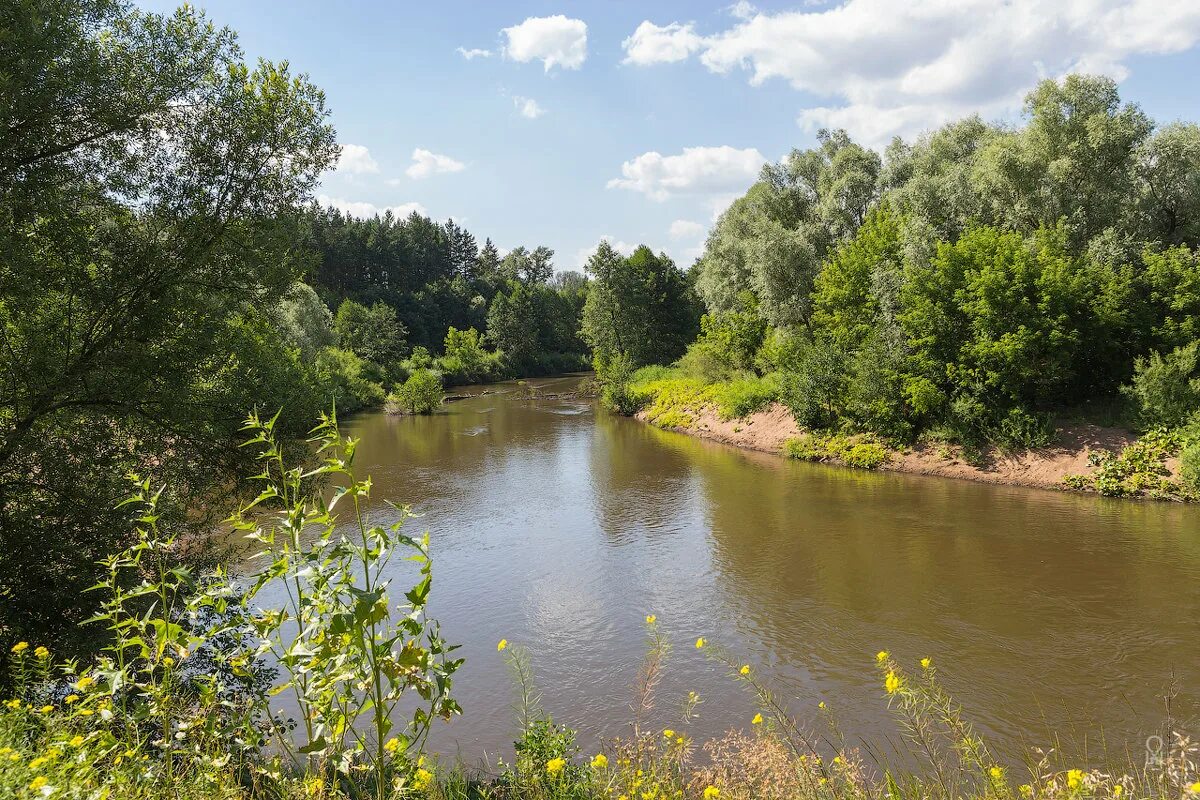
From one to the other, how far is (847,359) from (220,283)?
21146 mm

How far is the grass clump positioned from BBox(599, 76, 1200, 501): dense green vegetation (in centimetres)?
54

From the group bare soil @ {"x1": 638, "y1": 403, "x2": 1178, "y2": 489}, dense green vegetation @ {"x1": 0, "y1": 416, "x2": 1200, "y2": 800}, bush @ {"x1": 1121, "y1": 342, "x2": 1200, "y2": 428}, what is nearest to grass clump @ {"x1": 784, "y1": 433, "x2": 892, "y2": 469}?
bare soil @ {"x1": 638, "y1": 403, "x2": 1178, "y2": 489}

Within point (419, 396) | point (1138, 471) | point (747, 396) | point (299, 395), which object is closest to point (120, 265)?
point (299, 395)

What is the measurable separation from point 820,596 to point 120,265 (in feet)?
39.3

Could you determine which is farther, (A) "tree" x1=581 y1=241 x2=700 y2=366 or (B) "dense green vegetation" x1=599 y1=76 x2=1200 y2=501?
(A) "tree" x1=581 y1=241 x2=700 y2=366

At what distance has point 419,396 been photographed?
38.9 metres

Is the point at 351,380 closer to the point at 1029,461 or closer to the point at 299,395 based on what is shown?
the point at 299,395

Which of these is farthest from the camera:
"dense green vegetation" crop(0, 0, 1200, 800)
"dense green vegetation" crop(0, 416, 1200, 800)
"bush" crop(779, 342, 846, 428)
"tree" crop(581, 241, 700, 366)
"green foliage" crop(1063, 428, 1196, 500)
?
"tree" crop(581, 241, 700, 366)

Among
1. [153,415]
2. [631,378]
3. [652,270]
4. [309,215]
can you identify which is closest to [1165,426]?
[309,215]

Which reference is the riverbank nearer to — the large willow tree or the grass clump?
the grass clump

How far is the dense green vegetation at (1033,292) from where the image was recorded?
766 inches

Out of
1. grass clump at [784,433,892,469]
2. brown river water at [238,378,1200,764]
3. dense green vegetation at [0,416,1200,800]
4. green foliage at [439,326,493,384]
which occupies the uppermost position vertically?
green foliage at [439,326,493,384]

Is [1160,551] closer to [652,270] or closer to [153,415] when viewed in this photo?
[153,415]

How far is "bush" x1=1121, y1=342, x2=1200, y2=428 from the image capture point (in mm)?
17969
